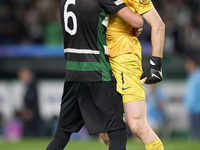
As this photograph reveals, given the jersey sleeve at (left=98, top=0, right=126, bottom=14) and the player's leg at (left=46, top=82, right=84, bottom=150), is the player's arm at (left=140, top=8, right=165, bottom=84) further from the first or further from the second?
the player's leg at (left=46, top=82, right=84, bottom=150)

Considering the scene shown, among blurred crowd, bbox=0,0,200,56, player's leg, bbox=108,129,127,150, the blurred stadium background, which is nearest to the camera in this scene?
player's leg, bbox=108,129,127,150

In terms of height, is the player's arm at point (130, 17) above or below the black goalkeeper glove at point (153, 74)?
above

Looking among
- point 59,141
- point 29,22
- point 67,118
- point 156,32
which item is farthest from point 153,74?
point 29,22

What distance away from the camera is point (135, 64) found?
191 inches

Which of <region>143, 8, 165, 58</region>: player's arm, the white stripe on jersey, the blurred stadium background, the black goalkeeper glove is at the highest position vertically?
<region>143, 8, 165, 58</region>: player's arm

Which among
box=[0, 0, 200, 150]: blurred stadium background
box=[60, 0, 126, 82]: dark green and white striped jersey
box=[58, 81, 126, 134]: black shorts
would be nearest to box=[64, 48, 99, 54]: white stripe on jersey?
box=[60, 0, 126, 82]: dark green and white striped jersey

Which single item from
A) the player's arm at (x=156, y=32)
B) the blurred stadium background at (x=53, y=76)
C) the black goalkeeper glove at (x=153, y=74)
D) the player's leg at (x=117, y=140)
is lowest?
the blurred stadium background at (x=53, y=76)

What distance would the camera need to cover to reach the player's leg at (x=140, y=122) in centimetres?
472

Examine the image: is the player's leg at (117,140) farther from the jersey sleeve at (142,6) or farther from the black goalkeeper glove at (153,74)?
the jersey sleeve at (142,6)

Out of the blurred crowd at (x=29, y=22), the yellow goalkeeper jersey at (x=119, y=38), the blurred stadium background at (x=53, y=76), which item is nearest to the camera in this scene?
the yellow goalkeeper jersey at (x=119, y=38)

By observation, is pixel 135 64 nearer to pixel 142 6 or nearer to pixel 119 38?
pixel 119 38

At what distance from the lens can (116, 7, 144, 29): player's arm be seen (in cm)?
466

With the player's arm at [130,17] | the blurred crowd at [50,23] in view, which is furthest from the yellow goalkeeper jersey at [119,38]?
the blurred crowd at [50,23]

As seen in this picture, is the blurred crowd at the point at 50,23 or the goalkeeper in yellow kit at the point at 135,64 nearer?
the goalkeeper in yellow kit at the point at 135,64
